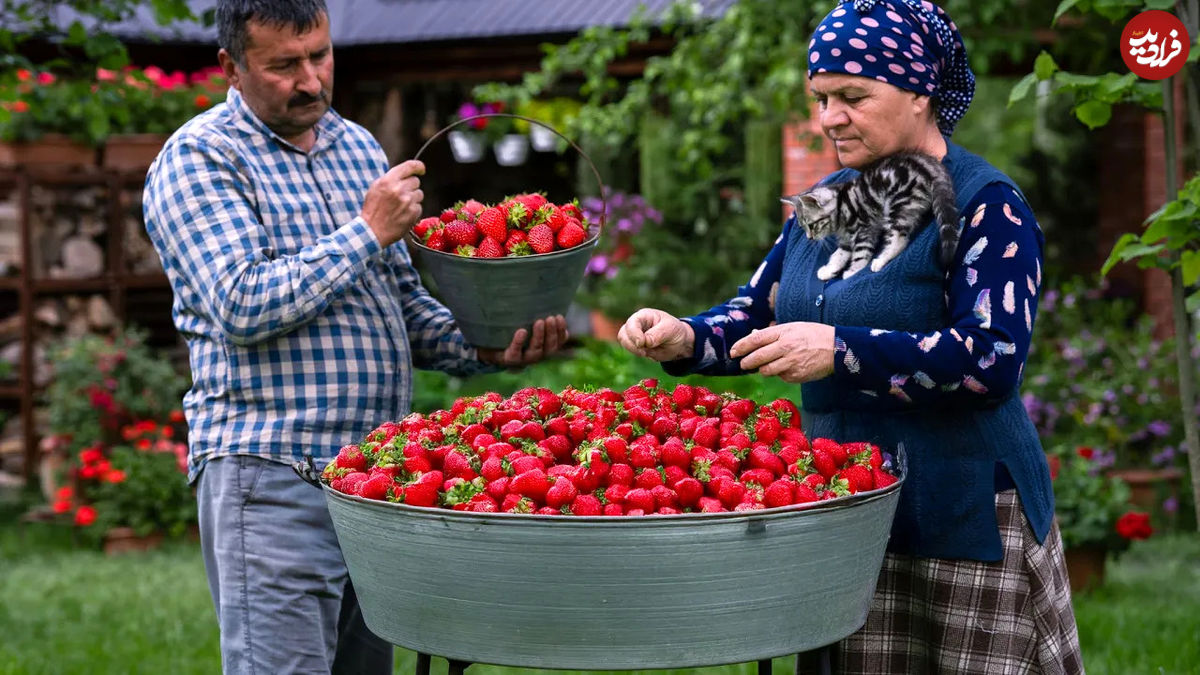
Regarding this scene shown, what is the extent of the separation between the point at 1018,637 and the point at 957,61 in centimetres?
103

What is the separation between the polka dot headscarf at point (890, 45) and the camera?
2.29 meters

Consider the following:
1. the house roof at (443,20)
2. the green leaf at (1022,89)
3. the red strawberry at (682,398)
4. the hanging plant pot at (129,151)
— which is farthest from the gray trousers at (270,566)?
the house roof at (443,20)

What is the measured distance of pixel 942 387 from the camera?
2205mm

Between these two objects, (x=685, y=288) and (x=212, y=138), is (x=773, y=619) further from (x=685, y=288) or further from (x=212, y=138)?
(x=685, y=288)

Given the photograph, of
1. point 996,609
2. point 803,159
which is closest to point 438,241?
point 996,609

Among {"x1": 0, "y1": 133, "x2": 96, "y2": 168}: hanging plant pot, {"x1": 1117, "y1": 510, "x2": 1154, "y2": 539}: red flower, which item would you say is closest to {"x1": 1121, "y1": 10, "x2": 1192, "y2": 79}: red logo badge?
{"x1": 1117, "y1": 510, "x2": 1154, "y2": 539}: red flower

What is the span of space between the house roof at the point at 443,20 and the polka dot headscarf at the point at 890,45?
6392mm

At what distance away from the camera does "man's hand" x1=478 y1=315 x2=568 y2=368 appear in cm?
289

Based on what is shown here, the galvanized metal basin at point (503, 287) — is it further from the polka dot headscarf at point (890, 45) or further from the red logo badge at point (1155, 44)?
the red logo badge at point (1155, 44)

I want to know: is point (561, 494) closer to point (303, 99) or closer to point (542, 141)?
point (303, 99)

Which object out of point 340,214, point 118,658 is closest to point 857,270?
point 340,214

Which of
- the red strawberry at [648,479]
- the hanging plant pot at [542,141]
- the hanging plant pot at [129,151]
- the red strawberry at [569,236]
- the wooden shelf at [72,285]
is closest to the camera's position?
the red strawberry at [648,479]

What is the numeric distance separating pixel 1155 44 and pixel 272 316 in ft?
6.80

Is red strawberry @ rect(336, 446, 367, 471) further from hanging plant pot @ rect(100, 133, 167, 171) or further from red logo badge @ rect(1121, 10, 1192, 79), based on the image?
hanging plant pot @ rect(100, 133, 167, 171)
